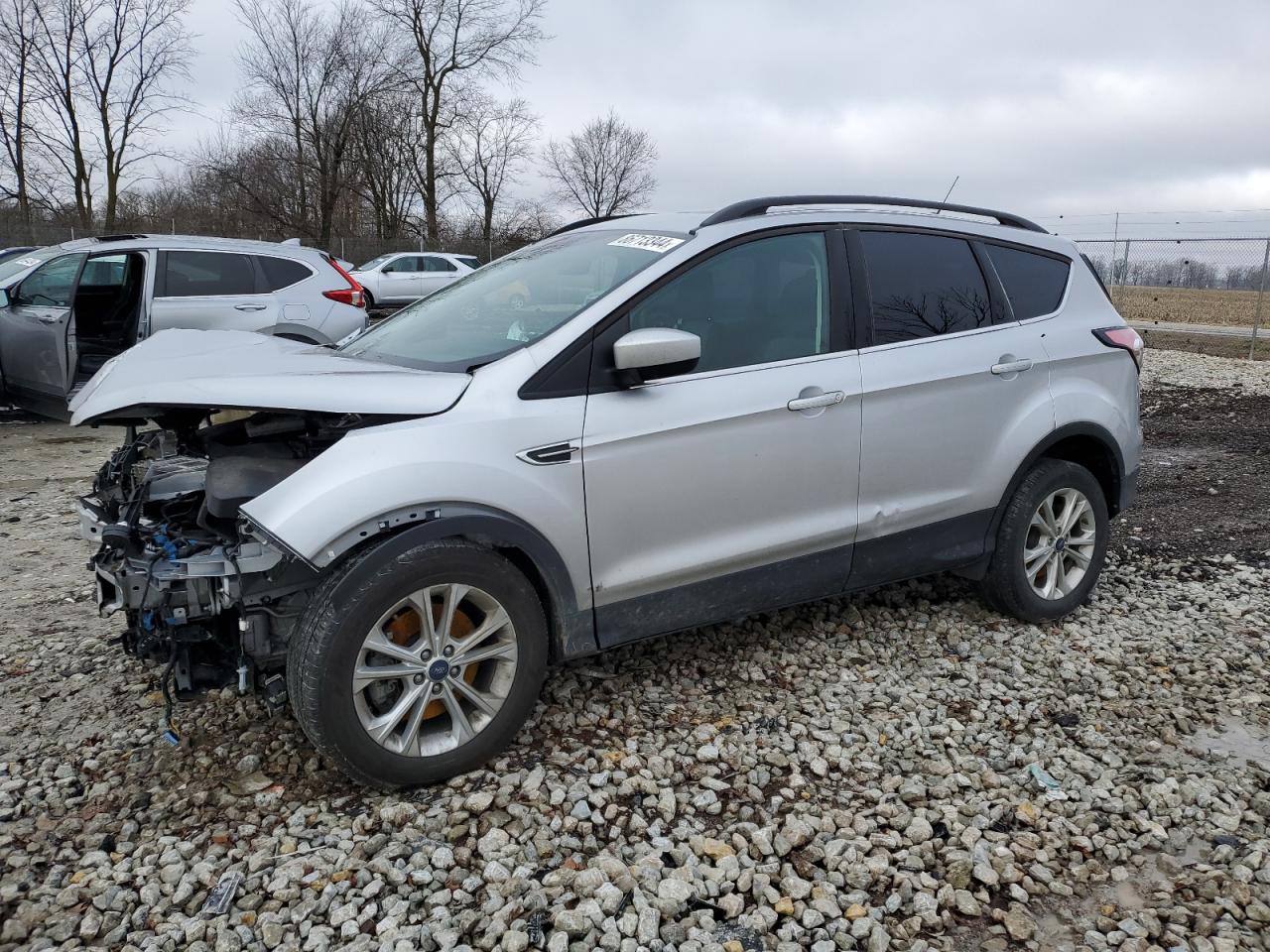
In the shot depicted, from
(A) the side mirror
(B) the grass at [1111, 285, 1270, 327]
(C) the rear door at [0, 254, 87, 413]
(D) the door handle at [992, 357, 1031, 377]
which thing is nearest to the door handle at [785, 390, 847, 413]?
(A) the side mirror

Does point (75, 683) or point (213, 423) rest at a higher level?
point (213, 423)

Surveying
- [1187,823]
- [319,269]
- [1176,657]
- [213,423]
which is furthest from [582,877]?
[319,269]

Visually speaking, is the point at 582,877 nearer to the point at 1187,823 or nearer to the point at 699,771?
the point at 699,771

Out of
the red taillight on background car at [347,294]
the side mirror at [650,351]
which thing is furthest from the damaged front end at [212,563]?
the red taillight on background car at [347,294]

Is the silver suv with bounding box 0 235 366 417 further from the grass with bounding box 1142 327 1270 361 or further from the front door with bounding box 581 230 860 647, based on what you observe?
the grass with bounding box 1142 327 1270 361

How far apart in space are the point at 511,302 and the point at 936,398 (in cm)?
175

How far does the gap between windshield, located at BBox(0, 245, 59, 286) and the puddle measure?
9644mm

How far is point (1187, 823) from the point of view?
3.01 m

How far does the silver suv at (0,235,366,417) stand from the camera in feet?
26.7

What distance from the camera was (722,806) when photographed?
3059 mm

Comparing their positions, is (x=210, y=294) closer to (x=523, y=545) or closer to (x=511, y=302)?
(x=511, y=302)

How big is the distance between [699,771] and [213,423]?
2.18 meters

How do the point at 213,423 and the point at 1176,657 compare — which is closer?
the point at 213,423

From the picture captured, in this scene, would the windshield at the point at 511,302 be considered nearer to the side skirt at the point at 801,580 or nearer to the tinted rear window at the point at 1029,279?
the side skirt at the point at 801,580
